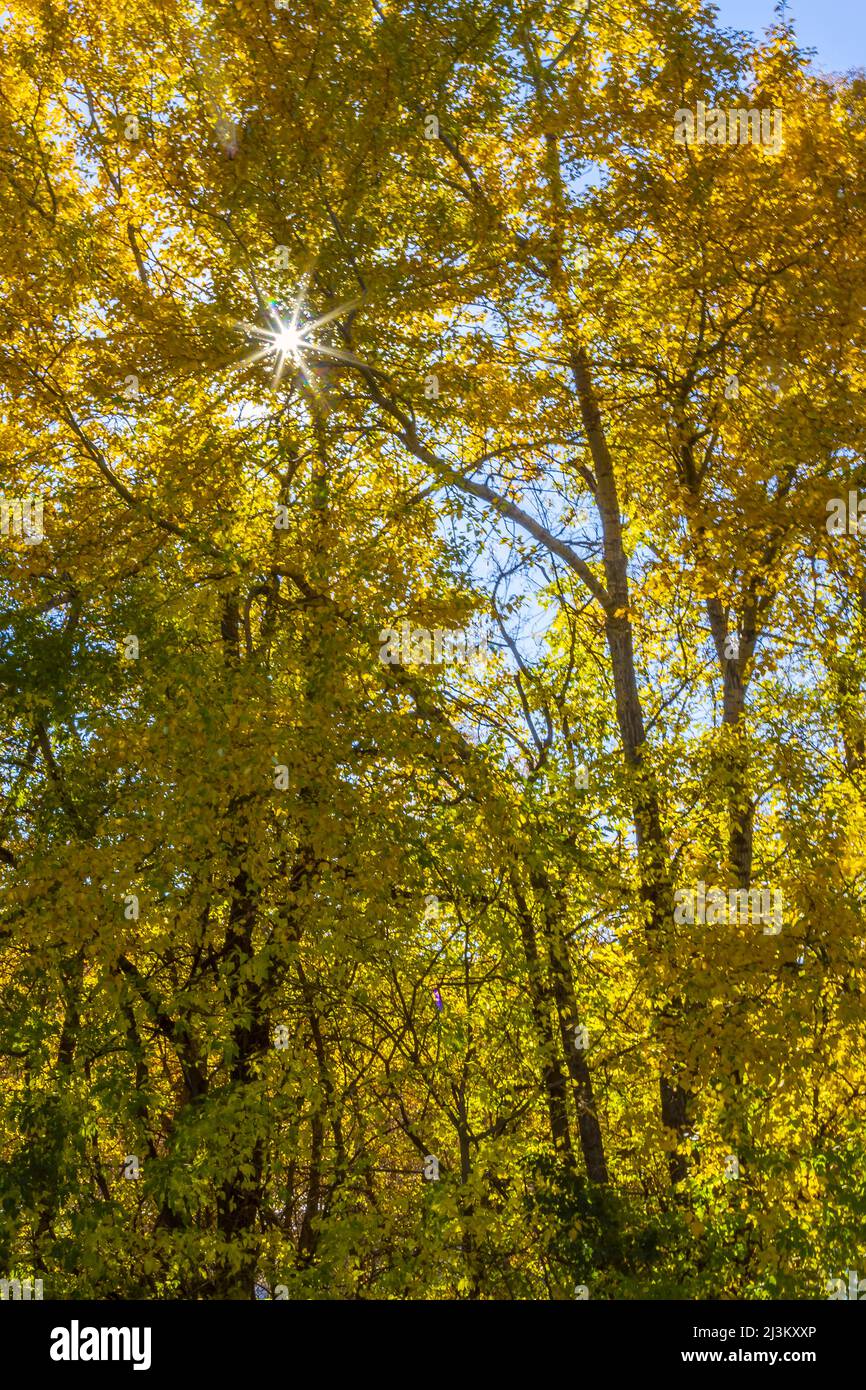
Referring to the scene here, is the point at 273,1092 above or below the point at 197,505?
below

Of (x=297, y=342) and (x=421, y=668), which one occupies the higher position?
(x=297, y=342)

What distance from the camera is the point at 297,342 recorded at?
12445 millimetres

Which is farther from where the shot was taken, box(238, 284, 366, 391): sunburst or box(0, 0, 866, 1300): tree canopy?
box(238, 284, 366, 391): sunburst

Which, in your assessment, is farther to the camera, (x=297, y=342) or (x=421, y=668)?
(x=297, y=342)

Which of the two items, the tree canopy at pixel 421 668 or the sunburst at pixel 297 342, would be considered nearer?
the tree canopy at pixel 421 668

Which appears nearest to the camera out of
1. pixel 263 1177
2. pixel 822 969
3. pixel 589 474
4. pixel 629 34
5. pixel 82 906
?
pixel 822 969

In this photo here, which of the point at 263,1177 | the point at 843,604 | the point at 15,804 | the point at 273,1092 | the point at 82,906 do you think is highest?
the point at 843,604

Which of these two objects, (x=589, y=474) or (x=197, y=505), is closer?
(x=197, y=505)

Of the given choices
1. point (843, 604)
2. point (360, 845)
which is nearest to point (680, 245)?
point (843, 604)

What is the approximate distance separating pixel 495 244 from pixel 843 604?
17.3 ft

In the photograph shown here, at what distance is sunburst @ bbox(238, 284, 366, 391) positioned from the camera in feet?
39.3

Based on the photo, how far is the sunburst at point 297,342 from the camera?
1198 cm

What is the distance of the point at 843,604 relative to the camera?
1188 centimetres
